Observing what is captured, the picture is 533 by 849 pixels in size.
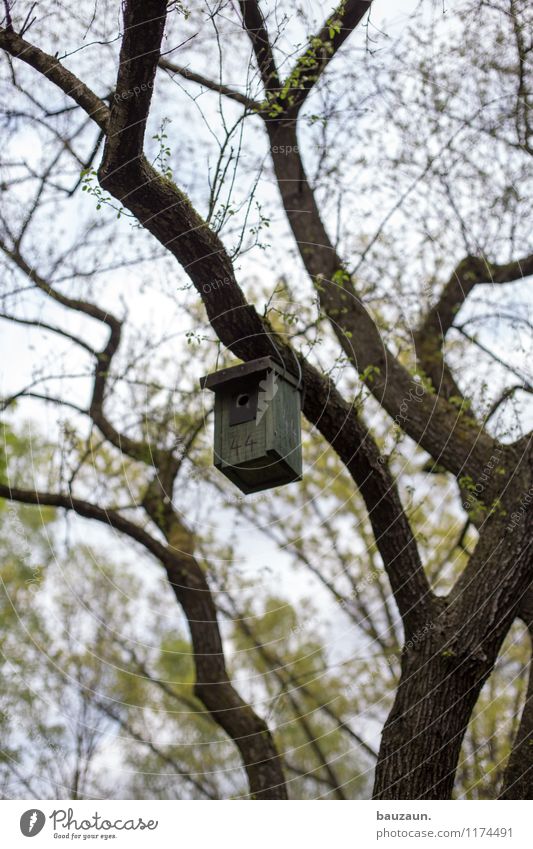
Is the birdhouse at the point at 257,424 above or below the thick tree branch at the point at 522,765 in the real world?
above

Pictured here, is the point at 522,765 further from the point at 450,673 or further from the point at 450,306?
the point at 450,306

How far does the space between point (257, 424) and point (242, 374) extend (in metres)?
0.22

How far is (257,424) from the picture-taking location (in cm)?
364

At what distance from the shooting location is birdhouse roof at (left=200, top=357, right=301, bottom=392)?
12.1 feet

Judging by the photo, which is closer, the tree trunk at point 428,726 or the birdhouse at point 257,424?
the birdhouse at point 257,424

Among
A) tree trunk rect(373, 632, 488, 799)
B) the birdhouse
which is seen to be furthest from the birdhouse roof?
tree trunk rect(373, 632, 488, 799)

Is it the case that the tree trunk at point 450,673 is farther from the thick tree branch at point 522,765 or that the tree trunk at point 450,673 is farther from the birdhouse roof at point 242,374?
the birdhouse roof at point 242,374

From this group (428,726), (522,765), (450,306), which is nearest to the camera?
(428,726)

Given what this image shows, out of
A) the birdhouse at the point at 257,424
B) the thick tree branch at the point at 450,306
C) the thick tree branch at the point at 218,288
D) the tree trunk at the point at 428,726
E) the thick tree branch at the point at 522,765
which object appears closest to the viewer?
the thick tree branch at the point at 218,288

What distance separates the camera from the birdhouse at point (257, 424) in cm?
362

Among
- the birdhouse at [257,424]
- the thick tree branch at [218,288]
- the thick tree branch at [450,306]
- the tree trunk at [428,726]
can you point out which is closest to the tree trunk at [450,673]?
the tree trunk at [428,726]

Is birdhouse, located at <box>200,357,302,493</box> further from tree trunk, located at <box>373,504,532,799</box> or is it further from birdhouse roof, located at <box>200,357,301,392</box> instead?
tree trunk, located at <box>373,504,532,799</box>

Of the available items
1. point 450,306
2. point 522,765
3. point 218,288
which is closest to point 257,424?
point 218,288

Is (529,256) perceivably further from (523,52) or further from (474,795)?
(474,795)
